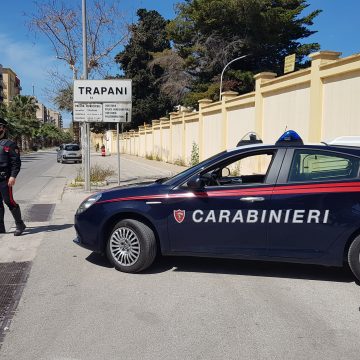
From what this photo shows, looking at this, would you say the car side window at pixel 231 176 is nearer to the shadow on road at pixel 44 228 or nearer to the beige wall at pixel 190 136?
the shadow on road at pixel 44 228

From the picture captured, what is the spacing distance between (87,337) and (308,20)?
40360 mm

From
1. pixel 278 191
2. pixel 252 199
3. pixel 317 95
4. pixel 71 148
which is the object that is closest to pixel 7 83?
pixel 71 148

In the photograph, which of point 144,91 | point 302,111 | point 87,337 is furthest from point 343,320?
point 144,91

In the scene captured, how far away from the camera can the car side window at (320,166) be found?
16.2 ft

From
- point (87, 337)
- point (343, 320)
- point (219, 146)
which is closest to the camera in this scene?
point (87, 337)

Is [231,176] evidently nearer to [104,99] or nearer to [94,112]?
[104,99]

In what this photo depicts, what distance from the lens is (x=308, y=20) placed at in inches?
1537

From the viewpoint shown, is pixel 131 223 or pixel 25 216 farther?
pixel 25 216

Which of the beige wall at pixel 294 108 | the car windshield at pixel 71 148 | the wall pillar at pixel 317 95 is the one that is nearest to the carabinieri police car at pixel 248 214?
the beige wall at pixel 294 108

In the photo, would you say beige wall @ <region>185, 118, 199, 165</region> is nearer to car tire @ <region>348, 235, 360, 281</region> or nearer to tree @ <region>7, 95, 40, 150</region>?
car tire @ <region>348, 235, 360, 281</region>

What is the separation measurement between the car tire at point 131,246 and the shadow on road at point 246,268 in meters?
0.20

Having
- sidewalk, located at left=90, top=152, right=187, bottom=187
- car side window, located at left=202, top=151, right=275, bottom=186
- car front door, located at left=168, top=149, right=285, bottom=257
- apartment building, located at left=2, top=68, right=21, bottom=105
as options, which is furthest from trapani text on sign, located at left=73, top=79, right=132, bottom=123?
apartment building, located at left=2, top=68, right=21, bottom=105

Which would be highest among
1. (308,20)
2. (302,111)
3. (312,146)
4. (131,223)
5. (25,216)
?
(308,20)

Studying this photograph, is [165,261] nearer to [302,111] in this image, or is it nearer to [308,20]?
[302,111]
